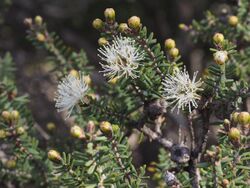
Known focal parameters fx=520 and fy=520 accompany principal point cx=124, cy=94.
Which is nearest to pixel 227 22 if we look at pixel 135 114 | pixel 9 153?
pixel 135 114

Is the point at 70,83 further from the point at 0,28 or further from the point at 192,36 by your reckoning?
the point at 0,28

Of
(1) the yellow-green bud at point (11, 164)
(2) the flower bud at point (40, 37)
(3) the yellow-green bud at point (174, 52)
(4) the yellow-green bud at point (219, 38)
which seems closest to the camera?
(4) the yellow-green bud at point (219, 38)

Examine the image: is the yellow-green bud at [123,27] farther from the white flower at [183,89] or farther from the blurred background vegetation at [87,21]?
the blurred background vegetation at [87,21]

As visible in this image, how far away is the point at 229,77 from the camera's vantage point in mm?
2051

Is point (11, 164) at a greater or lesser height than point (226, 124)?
lesser

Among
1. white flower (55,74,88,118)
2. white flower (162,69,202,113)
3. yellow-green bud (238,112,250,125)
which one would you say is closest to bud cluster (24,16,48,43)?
white flower (55,74,88,118)

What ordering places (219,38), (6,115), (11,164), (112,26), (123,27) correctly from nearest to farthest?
1. (219,38)
2. (123,27)
3. (112,26)
4. (6,115)
5. (11,164)

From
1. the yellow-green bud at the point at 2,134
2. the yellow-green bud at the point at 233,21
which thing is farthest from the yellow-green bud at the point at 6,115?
the yellow-green bud at the point at 233,21

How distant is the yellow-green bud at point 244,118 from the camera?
186 centimetres

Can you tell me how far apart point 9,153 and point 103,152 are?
0.84 m

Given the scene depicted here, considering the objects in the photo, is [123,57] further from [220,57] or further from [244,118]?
[244,118]

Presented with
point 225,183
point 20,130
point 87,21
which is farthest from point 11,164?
point 87,21

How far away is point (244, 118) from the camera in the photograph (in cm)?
186

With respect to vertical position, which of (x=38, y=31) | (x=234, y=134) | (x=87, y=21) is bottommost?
(x=234, y=134)
